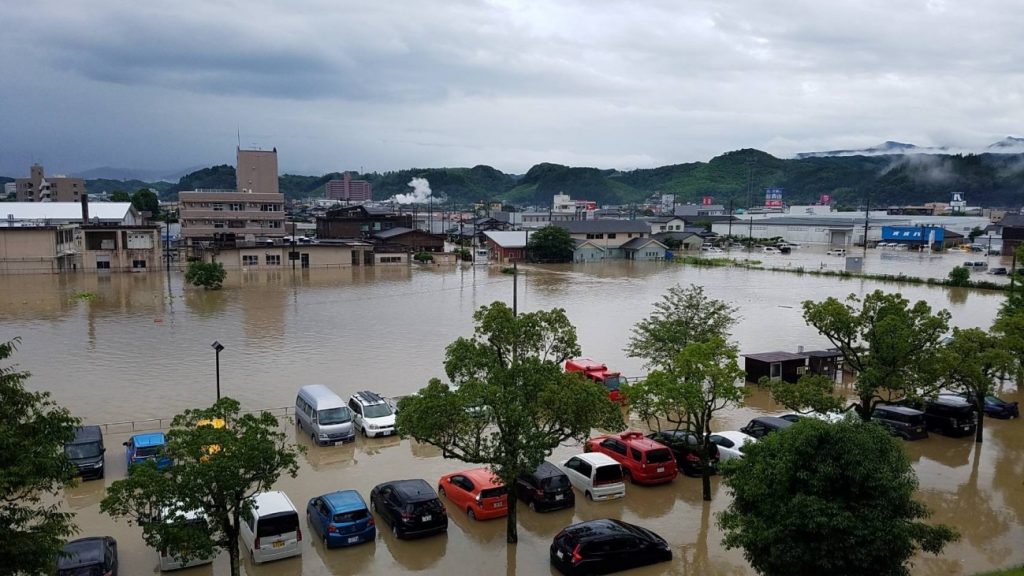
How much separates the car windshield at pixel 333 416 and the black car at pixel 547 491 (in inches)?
143

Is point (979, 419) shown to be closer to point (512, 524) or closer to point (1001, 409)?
point (1001, 409)

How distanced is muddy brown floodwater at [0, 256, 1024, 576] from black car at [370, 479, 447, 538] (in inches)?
6.1

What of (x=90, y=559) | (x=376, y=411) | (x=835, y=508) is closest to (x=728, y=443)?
(x=835, y=508)

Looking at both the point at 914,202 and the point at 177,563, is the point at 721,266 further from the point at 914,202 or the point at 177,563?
the point at 914,202

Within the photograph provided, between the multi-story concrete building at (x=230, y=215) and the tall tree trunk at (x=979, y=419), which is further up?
the multi-story concrete building at (x=230, y=215)

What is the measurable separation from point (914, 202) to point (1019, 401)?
13965cm

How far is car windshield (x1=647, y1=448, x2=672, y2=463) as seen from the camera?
9141mm

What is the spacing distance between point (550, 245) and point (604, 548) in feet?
118

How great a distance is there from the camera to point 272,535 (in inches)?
273

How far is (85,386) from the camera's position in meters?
13.8

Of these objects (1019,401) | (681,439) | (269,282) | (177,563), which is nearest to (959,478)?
(681,439)

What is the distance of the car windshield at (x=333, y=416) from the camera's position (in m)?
10.7

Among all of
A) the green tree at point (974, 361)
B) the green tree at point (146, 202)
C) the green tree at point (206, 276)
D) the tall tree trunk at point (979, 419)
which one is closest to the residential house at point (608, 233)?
the green tree at point (206, 276)

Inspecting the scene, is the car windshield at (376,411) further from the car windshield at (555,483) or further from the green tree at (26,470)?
the green tree at (26,470)
